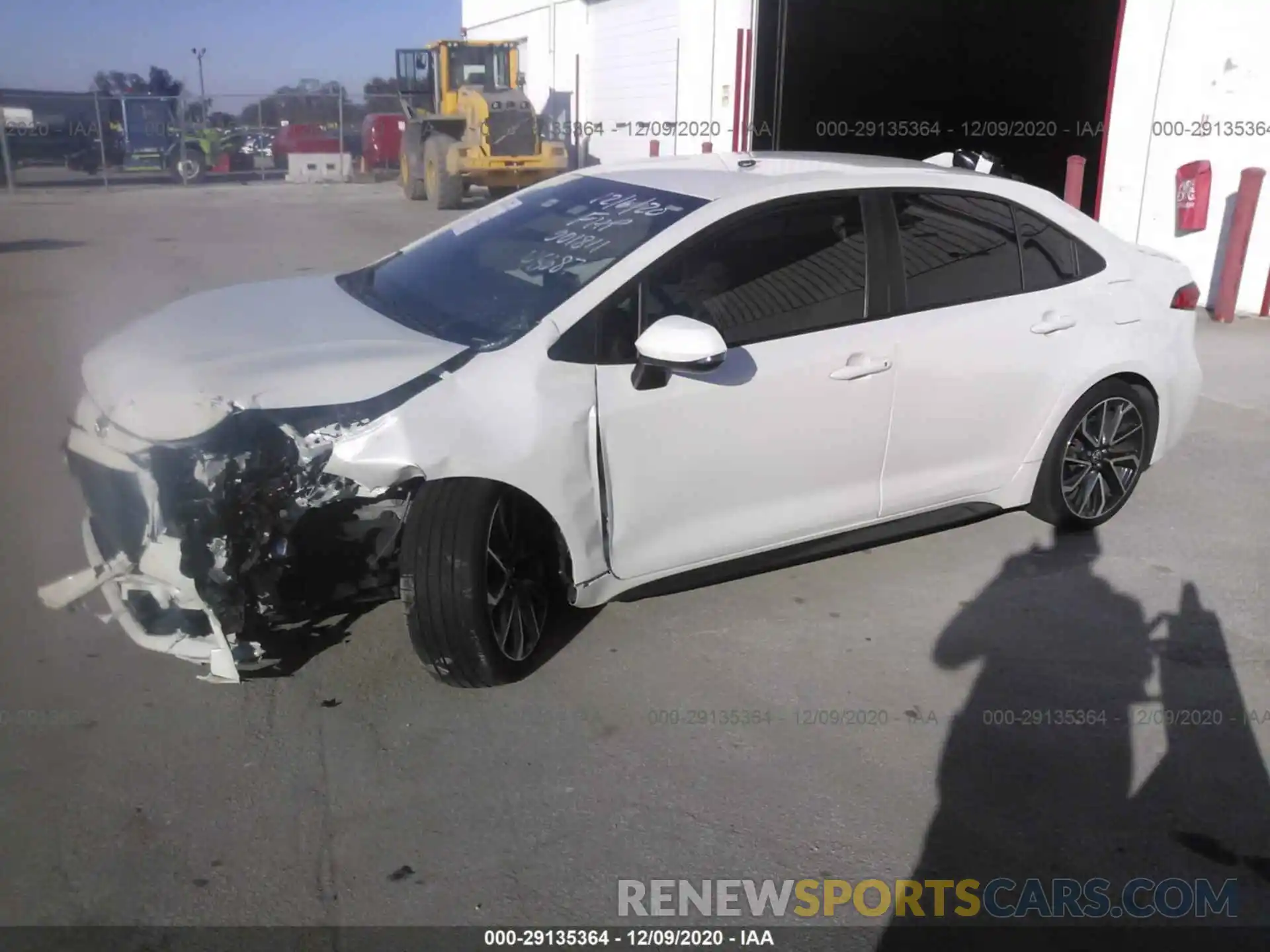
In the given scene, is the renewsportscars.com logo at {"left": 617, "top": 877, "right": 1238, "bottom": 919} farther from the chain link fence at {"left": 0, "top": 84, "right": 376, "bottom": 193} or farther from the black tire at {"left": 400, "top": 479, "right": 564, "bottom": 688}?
the chain link fence at {"left": 0, "top": 84, "right": 376, "bottom": 193}

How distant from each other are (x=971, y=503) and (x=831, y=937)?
232 centimetres

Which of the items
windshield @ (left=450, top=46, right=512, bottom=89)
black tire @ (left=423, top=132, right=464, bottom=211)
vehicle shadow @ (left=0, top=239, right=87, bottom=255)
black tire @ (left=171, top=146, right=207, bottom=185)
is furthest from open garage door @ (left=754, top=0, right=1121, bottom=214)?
black tire @ (left=171, top=146, right=207, bottom=185)

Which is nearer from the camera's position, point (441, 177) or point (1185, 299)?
point (1185, 299)

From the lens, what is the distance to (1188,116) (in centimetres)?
1053

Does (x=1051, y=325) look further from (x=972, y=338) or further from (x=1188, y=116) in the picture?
(x=1188, y=116)

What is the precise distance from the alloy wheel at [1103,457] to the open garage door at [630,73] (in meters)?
14.9

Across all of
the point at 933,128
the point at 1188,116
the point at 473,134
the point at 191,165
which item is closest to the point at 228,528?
the point at 1188,116

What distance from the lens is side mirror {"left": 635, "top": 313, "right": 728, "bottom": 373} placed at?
133 inches

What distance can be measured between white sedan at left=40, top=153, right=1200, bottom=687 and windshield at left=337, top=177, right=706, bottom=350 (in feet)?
0.06

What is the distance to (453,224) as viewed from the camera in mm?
4828

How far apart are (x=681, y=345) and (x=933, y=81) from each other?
14142 mm

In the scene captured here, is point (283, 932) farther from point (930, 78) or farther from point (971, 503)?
point (930, 78)

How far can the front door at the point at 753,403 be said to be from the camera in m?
3.63

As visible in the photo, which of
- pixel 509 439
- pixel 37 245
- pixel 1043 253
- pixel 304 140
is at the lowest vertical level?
pixel 37 245
